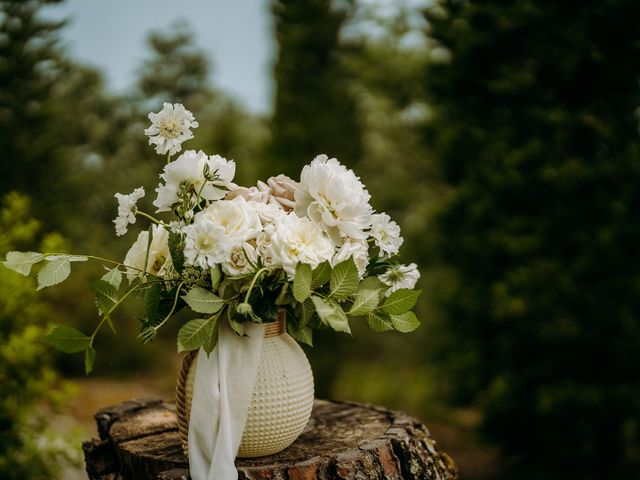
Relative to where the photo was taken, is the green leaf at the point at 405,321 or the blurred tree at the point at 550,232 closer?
the green leaf at the point at 405,321

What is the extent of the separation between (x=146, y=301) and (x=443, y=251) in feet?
12.5

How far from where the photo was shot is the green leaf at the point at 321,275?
1.75m

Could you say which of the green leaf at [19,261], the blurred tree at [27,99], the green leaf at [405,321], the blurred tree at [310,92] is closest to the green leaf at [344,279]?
the green leaf at [405,321]

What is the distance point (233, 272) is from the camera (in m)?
1.73

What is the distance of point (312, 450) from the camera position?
6.92ft

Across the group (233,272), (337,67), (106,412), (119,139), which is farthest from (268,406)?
(119,139)

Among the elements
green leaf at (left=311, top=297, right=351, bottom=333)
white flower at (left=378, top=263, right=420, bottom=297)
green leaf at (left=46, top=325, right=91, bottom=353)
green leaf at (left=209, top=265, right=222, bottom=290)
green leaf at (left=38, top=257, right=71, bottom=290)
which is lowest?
green leaf at (left=46, top=325, right=91, bottom=353)

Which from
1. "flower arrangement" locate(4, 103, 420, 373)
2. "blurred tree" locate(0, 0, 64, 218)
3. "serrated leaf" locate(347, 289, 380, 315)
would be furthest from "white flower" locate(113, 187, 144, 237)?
"blurred tree" locate(0, 0, 64, 218)

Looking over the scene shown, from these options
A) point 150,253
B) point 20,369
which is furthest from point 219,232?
point 20,369

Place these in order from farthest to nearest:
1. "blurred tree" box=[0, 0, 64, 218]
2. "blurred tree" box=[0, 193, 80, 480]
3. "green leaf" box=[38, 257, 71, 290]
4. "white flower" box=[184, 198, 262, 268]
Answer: "blurred tree" box=[0, 0, 64, 218] < "blurred tree" box=[0, 193, 80, 480] < "green leaf" box=[38, 257, 71, 290] < "white flower" box=[184, 198, 262, 268]

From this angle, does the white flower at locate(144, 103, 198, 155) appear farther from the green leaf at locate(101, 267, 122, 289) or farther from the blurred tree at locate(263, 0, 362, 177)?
the blurred tree at locate(263, 0, 362, 177)

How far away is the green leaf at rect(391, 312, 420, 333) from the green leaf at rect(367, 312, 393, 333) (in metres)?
0.02

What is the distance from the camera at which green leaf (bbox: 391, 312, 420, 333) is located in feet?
6.39

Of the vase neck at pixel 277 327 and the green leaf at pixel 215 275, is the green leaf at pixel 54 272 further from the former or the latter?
the vase neck at pixel 277 327
